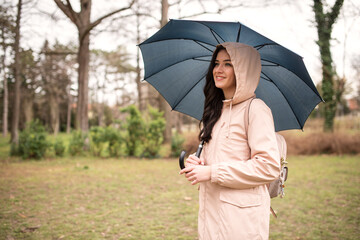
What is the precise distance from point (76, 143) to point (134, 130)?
2507mm

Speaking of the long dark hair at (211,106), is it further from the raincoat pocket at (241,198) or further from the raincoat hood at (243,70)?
the raincoat pocket at (241,198)

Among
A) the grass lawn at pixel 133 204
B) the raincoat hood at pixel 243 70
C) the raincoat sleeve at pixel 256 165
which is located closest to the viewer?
the raincoat sleeve at pixel 256 165

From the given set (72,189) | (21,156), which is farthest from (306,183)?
(21,156)

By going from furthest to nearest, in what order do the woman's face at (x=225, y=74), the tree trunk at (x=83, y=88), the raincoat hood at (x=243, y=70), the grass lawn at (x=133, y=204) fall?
the tree trunk at (x=83, y=88) < the grass lawn at (x=133, y=204) < the woman's face at (x=225, y=74) < the raincoat hood at (x=243, y=70)

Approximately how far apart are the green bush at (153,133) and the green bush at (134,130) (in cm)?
26

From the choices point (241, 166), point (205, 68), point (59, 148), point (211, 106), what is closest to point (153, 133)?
point (59, 148)

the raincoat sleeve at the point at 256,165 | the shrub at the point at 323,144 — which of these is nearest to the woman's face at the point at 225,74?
the raincoat sleeve at the point at 256,165

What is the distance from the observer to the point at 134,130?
11.5 metres

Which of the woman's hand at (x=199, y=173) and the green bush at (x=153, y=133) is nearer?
the woman's hand at (x=199, y=173)

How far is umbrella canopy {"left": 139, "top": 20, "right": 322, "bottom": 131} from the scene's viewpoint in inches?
79.2

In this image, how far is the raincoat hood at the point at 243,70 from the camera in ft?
5.50

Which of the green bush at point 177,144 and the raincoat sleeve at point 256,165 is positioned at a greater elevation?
the raincoat sleeve at point 256,165

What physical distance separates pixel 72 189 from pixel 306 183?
5949 millimetres

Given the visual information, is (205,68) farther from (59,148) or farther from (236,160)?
(59,148)
